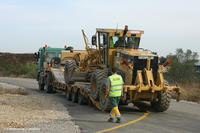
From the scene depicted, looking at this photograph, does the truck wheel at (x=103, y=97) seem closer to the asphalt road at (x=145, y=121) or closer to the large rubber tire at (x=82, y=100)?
the asphalt road at (x=145, y=121)

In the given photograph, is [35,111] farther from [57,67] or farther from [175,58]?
[175,58]

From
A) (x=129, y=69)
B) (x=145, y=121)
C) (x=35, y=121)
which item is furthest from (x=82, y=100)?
(x=35, y=121)

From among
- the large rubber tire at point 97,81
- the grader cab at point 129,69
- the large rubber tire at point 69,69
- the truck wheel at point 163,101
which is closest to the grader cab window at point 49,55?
the large rubber tire at point 69,69

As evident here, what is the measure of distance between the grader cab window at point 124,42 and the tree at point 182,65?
2376cm

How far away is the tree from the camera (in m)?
39.7

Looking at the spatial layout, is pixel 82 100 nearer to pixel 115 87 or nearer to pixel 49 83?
pixel 115 87

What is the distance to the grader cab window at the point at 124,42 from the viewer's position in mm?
14398

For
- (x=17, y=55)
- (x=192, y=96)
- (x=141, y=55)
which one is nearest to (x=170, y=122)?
(x=141, y=55)

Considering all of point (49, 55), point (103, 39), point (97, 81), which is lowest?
point (97, 81)

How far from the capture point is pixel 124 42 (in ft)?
47.6

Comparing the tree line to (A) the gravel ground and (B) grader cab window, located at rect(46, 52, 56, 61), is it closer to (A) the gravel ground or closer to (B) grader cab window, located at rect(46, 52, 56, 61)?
(B) grader cab window, located at rect(46, 52, 56, 61)

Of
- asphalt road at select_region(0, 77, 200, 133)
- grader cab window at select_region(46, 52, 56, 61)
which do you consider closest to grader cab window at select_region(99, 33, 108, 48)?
asphalt road at select_region(0, 77, 200, 133)

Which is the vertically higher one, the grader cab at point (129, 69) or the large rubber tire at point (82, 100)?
the grader cab at point (129, 69)

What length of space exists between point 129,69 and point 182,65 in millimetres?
29126
